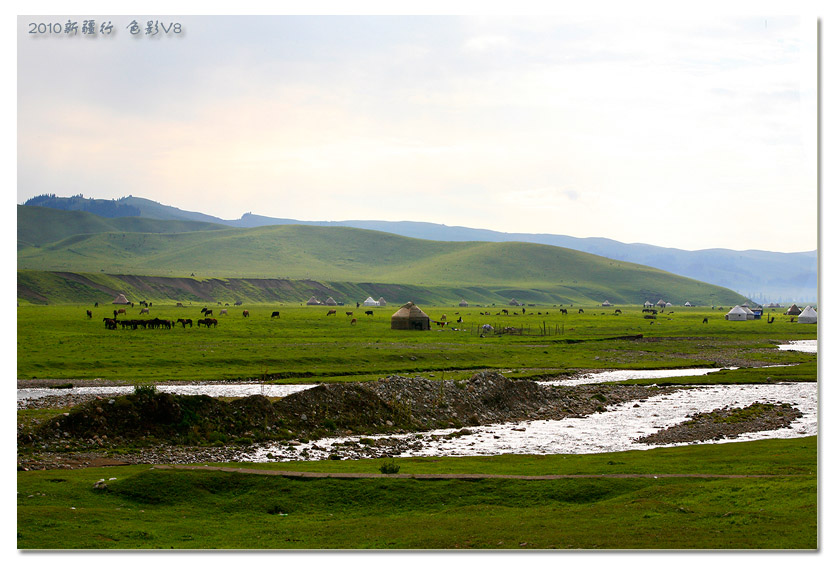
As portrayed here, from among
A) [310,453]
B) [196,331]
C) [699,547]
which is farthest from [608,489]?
[196,331]

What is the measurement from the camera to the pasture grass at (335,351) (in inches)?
1763

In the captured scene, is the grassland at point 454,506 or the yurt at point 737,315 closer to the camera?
the grassland at point 454,506

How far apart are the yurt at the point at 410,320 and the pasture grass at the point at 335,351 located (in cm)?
222

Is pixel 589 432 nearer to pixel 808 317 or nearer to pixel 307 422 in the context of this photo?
pixel 307 422

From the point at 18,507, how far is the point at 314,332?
60.0 metres

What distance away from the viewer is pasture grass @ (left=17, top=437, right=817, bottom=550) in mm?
14078

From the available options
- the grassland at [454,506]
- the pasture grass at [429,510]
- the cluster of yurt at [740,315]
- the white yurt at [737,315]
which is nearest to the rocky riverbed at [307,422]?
the grassland at [454,506]

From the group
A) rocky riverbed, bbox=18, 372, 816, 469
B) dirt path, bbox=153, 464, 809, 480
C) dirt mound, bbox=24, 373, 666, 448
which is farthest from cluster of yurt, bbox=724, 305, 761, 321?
dirt path, bbox=153, 464, 809, 480

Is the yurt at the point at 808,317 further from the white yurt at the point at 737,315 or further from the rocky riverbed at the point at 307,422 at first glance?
the rocky riverbed at the point at 307,422

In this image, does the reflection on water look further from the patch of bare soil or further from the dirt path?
the dirt path

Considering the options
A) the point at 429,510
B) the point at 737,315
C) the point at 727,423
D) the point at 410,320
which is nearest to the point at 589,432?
the point at 727,423

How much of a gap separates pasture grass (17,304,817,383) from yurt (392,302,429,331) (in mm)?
2219

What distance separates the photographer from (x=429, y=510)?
55.8ft

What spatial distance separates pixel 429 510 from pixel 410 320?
214 feet
